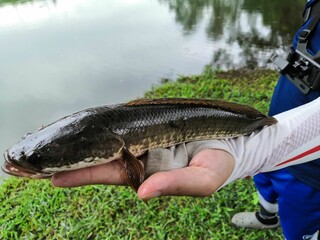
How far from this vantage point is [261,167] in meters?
2.06

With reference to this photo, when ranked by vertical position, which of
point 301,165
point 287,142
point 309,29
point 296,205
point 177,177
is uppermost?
point 309,29

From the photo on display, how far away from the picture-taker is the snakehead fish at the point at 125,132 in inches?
63.1

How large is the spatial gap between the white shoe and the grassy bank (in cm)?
6

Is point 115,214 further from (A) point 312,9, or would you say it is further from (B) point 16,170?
(A) point 312,9

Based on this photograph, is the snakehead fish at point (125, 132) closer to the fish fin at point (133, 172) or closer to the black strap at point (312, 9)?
the fish fin at point (133, 172)

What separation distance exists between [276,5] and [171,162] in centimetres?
972

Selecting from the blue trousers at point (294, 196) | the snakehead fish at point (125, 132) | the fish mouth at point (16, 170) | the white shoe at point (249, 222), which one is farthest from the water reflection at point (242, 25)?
the fish mouth at point (16, 170)

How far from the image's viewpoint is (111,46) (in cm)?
778

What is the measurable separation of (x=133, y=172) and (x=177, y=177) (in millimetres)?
290

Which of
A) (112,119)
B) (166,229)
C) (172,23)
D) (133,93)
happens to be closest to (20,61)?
(133,93)

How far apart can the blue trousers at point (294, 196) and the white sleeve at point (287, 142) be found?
0.83 ft

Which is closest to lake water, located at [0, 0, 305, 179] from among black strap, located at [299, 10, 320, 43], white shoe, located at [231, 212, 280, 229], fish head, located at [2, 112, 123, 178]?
white shoe, located at [231, 212, 280, 229]

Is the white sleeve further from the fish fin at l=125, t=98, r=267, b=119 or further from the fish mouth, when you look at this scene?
the fish mouth

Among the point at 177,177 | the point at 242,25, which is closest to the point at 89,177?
the point at 177,177
